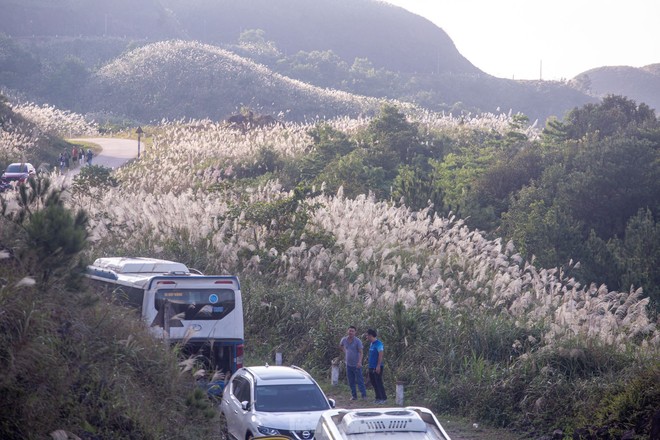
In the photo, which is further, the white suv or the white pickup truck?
the white suv

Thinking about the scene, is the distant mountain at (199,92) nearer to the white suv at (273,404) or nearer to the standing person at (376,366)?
the standing person at (376,366)

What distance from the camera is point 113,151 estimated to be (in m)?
54.3

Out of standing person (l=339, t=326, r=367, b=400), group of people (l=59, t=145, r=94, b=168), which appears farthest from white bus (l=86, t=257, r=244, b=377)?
group of people (l=59, t=145, r=94, b=168)

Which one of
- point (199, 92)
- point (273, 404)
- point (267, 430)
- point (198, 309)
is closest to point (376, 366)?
point (198, 309)

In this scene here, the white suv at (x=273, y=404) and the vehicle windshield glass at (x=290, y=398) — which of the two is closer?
the white suv at (x=273, y=404)

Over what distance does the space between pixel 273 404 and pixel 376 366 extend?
4.09m

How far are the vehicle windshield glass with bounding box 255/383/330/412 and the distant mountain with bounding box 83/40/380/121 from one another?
76545mm

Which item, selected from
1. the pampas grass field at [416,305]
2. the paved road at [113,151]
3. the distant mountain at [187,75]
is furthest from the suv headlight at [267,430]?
the distant mountain at [187,75]

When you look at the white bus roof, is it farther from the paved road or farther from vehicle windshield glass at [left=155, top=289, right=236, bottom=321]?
the paved road

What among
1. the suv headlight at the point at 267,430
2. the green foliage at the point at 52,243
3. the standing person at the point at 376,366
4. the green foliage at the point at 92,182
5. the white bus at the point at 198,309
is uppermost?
the green foliage at the point at 52,243

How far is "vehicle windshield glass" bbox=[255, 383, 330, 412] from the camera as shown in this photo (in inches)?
523

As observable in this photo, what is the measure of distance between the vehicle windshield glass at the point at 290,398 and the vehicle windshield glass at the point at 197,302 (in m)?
2.77

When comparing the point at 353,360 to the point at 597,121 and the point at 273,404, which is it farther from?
the point at 597,121

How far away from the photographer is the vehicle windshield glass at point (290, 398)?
1330 centimetres
